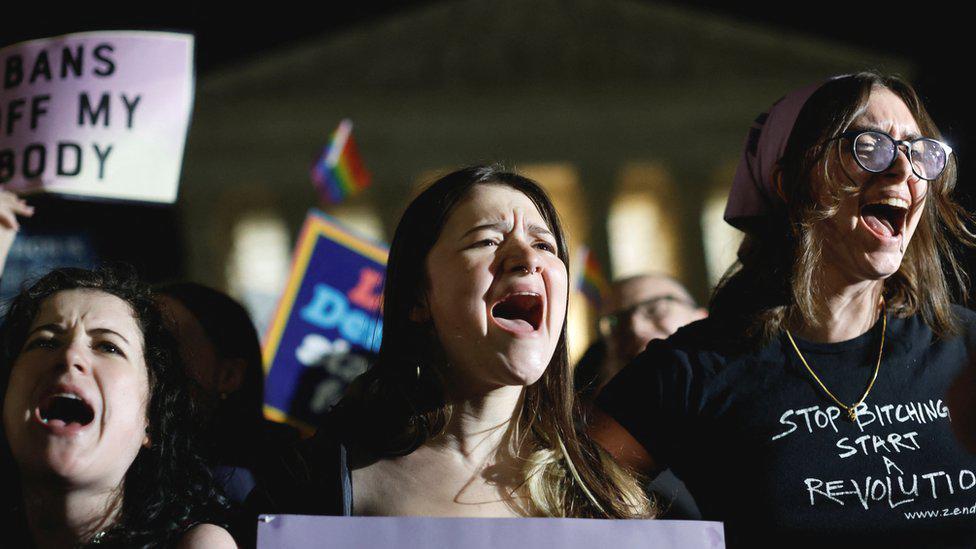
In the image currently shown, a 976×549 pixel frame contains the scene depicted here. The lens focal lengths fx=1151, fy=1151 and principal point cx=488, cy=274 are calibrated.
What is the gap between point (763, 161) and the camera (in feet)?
7.69

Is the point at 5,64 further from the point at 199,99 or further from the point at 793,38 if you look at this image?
the point at 793,38

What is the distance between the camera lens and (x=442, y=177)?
2266 millimetres

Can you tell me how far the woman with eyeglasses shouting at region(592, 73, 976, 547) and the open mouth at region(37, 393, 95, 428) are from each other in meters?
0.93

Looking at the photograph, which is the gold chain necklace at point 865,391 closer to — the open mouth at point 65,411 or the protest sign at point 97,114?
the open mouth at point 65,411

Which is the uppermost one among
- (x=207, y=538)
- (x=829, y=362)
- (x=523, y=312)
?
(x=523, y=312)

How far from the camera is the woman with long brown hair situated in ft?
6.38

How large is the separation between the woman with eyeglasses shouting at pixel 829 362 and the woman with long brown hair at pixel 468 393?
17 cm

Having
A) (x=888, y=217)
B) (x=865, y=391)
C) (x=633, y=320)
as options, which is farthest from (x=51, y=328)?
(x=633, y=320)

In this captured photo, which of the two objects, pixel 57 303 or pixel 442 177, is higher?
pixel 442 177

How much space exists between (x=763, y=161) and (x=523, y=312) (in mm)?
653

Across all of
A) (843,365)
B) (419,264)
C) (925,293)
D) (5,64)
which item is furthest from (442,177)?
(5,64)

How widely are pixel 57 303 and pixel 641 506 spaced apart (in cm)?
113

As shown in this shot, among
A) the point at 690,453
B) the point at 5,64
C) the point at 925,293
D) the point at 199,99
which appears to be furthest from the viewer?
the point at 199,99

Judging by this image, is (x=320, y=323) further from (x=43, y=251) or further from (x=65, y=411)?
(x=43, y=251)
